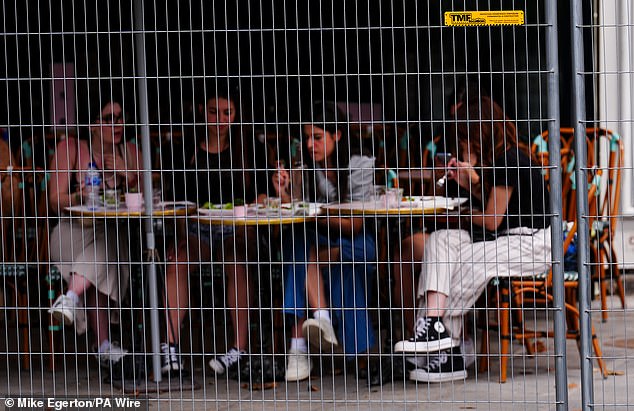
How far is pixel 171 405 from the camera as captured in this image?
552 cm

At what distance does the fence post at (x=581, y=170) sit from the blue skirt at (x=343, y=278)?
1.55m

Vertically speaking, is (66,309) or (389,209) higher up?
(389,209)

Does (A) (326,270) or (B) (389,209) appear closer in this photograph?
(B) (389,209)

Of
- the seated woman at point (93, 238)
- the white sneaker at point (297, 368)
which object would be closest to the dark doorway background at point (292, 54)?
the seated woman at point (93, 238)

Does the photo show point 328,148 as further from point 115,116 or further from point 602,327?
point 602,327

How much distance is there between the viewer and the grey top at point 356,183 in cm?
615

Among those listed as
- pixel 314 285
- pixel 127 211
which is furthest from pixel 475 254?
pixel 127 211

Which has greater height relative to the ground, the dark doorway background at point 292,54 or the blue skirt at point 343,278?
the dark doorway background at point 292,54

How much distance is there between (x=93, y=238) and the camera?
20.7 ft

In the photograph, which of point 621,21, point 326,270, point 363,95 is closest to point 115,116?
point 326,270

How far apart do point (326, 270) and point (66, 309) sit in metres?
1.42

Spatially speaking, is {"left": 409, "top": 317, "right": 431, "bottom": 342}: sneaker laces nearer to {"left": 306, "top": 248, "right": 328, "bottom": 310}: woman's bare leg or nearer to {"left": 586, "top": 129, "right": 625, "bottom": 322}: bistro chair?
{"left": 306, "top": 248, "right": 328, "bottom": 310}: woman's bare leg

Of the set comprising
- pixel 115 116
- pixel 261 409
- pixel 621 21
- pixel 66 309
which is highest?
pixel 621 21

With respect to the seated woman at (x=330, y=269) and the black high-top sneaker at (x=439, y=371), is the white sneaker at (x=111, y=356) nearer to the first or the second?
the seated woman at (x=330, y=269)
